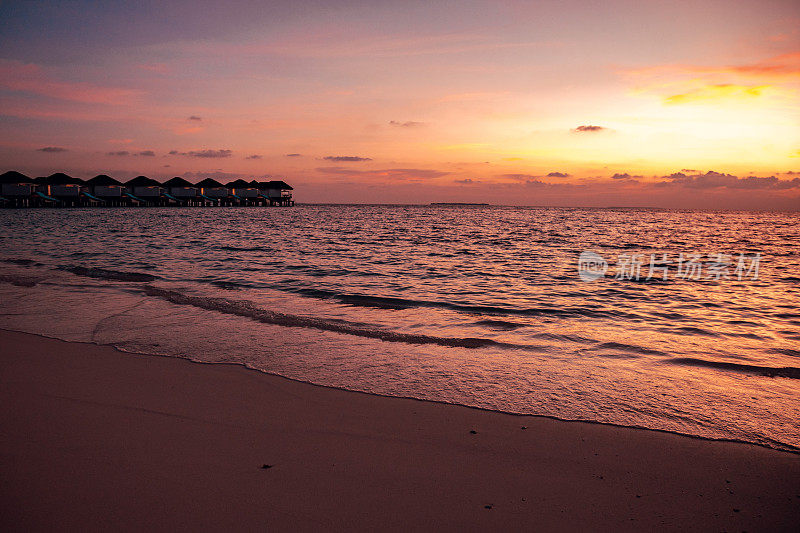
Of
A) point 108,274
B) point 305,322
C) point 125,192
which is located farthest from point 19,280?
point 125,192

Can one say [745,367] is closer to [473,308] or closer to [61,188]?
[473,308]

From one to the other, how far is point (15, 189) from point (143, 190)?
24190 mm

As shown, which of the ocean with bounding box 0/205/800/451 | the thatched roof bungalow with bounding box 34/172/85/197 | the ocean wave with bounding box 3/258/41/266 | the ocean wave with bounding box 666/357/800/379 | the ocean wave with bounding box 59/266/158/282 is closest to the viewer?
the ocean with bounding box 0/205/800/451

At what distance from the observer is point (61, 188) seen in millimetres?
90438

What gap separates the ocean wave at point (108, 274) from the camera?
13.4 meters

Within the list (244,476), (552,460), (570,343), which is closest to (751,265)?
(570,343)

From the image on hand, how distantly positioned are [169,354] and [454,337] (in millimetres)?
4331

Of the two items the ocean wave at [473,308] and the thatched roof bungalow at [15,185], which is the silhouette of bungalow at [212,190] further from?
the ocean wave at [473,308]

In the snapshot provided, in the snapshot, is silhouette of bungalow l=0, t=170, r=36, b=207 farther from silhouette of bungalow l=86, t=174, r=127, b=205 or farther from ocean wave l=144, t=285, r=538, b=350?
ocean wave l=144, t=285, r=538, b=350

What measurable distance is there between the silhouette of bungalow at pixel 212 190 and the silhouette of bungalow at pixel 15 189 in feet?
119

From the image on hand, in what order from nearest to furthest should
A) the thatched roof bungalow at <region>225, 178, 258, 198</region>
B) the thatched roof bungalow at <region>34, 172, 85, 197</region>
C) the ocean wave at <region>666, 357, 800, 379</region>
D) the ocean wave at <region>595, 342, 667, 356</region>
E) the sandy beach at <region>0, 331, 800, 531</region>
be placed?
the sandy beach at <region>0, 331, 800, 531</region> < the ocean wave at <region>666, 357, 800, 379</region> < the ocean wave at <region>595, 342, 667, 356</region> < the thatched roof bungalow at <region>34, 172, 85, 197</region> < the thatched roof bungalow at <region>225, 178, 258, 198</region>

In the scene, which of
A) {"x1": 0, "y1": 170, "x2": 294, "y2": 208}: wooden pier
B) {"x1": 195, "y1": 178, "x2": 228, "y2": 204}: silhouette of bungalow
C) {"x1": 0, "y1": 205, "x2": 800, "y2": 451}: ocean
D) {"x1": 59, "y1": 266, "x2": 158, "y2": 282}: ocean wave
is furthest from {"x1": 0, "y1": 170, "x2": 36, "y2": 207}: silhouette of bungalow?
{"x1": 59, "y1": 266, "x2": 158, "y2": 282}: ocean wave

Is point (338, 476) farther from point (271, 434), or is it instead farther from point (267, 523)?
point (271, 434)

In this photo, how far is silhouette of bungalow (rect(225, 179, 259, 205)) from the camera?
125 meters
